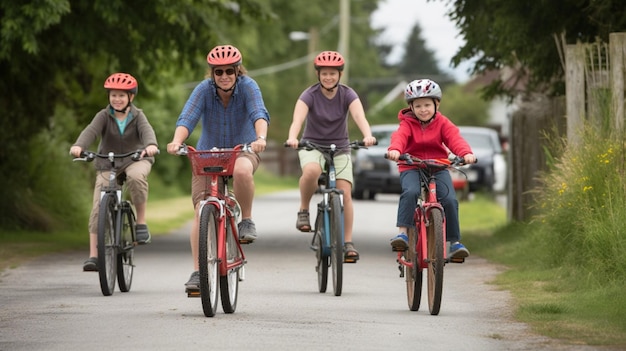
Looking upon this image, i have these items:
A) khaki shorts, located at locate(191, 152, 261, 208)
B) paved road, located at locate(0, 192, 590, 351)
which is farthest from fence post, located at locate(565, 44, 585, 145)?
khaki shorts, located at locate(191, 152, 261, 208)

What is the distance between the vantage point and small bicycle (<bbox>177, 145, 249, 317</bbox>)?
32.9 ft

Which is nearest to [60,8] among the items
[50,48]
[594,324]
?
[50,48]

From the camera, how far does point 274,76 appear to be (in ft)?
230

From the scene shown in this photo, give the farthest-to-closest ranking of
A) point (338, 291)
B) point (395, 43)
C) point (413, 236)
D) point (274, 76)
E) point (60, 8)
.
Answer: point (395, 43), point (274, 76), point (60, 8), point (338, 291), point (413, 236)

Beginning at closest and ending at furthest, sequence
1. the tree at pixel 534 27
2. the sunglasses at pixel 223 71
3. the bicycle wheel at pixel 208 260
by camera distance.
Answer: the bicycle wheel at pixel 208 260, the sunglasses at pixel 223 71, the tree at pixel 534 27

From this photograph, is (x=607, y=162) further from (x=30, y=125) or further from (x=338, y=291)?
(x=30, y=125)

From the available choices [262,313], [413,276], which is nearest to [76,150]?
[262,313]

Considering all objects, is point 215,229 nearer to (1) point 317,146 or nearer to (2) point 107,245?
(1) point 317,146

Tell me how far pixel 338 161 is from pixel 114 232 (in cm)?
199

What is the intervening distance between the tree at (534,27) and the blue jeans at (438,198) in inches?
187

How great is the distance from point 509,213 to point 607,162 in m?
7.57

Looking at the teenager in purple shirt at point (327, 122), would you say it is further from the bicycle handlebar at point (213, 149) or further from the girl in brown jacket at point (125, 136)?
the bicycle handlebar at point (213, 149)

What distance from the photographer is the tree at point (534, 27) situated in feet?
51.3

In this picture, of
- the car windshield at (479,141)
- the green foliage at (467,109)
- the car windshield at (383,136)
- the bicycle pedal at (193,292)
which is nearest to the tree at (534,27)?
the bicycle pedal at (193,292)
